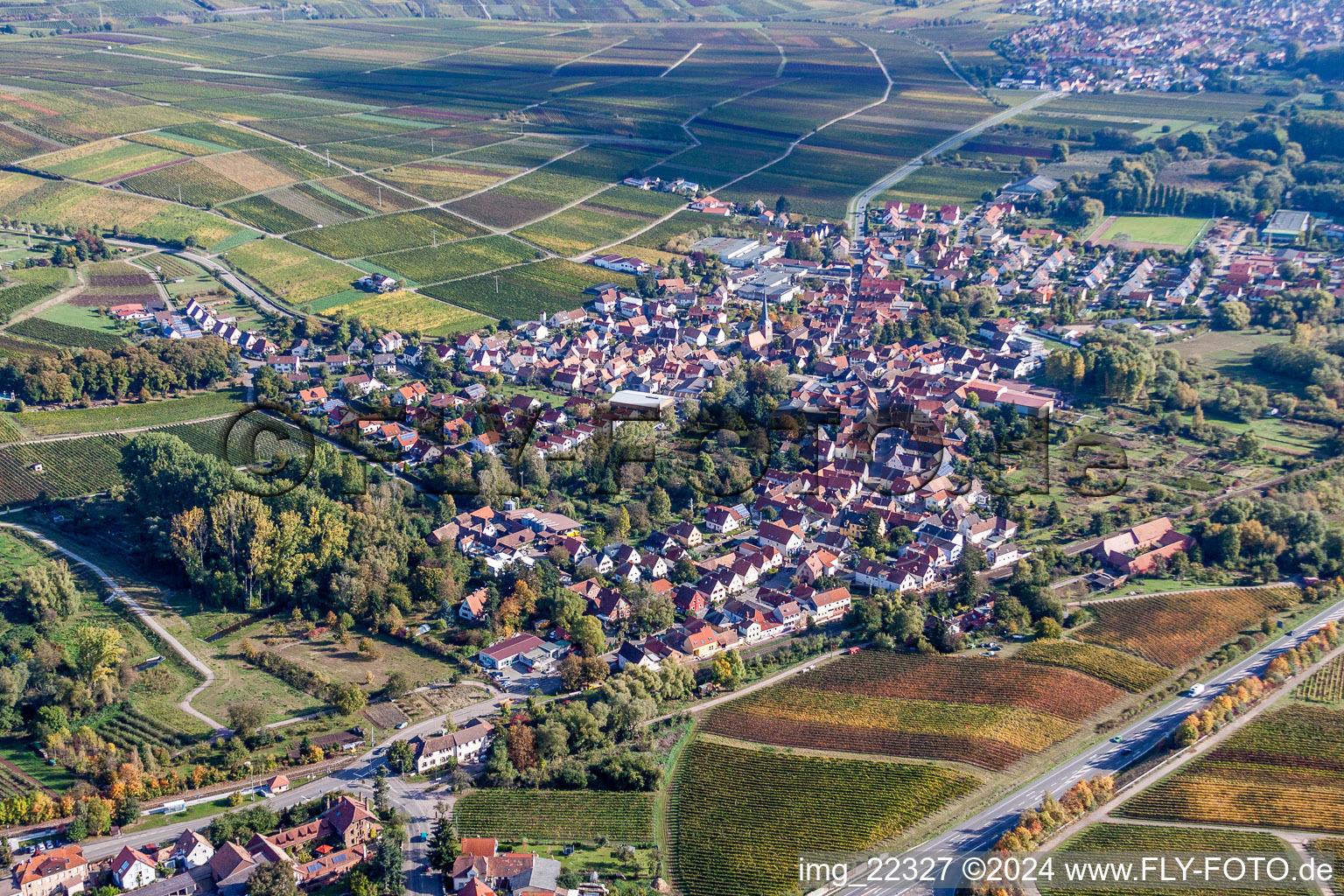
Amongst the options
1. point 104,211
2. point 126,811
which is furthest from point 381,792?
point 104,211

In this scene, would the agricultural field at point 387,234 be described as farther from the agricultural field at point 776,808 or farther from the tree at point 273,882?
the tree at point 273,882

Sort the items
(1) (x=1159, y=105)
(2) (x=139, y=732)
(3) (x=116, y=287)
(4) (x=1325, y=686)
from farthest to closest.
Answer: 1. (1) (x=1159, y=105)
2. (3) (x=116, y=287)
3. (4) (x=1325, y=686)
4. (2) (x=139, y=732)

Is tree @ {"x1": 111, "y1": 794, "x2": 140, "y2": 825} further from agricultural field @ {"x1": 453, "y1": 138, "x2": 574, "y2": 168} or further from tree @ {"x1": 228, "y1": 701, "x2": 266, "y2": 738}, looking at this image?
agricultural field @ {"x1": 453, "y1": 138, "x2": 574, "y2": 168}

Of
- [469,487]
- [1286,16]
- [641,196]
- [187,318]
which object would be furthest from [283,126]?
[1286,16]

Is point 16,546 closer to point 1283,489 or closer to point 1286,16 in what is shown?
point 1283,489

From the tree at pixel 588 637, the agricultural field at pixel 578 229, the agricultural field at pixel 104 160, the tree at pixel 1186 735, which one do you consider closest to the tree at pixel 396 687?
the tree at pixel 588 637

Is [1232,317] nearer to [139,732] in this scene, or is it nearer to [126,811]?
[139,732]
